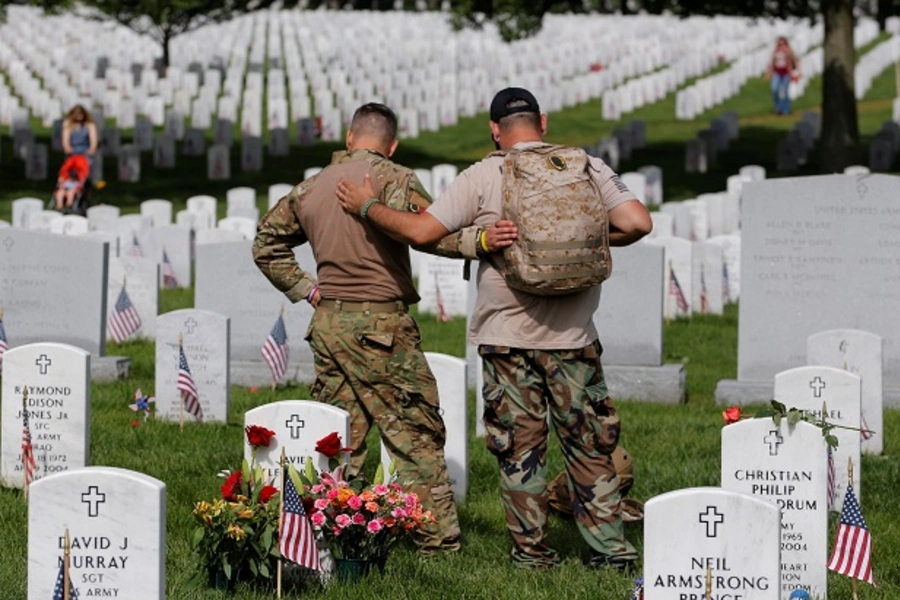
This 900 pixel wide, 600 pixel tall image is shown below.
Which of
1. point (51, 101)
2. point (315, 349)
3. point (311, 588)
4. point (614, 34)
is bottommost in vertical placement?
point (311, 588)

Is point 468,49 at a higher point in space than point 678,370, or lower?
higher

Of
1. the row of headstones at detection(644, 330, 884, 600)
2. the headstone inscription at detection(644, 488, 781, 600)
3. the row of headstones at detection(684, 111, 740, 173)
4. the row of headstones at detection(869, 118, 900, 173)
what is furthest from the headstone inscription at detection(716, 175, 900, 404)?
the row of headstones at detection(684, 111, 740, 173)

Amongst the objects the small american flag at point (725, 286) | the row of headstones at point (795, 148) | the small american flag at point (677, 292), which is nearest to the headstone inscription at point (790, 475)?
the small american flag at point (677, 292)

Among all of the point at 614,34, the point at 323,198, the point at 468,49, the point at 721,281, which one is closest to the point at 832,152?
the point at 721,281

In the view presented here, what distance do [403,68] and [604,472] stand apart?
127 feet

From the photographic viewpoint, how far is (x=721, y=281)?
1728 cm

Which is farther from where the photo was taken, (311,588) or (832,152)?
(832,152)

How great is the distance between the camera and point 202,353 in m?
12.1

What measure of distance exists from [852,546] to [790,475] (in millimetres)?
374

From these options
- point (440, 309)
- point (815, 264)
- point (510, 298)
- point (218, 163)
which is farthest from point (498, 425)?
point (218, 163)

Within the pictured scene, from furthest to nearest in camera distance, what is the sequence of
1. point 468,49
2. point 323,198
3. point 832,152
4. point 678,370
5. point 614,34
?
point 614,34
point 468,49
point 832,152
point 678,370
point 323,198

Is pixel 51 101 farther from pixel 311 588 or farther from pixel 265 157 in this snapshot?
pixel 311 588

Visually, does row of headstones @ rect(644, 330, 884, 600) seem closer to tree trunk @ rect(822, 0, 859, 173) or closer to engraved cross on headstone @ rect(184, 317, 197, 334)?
engraved cross on headstone @ rect(184, 317, 197, 334)

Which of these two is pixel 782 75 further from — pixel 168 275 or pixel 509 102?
pixel 509 102
